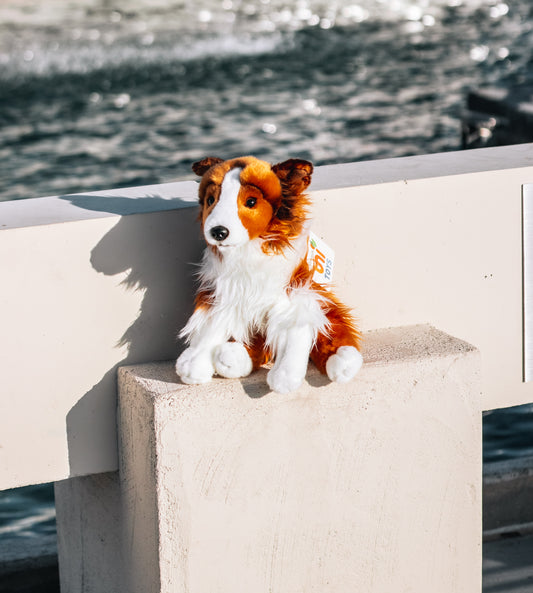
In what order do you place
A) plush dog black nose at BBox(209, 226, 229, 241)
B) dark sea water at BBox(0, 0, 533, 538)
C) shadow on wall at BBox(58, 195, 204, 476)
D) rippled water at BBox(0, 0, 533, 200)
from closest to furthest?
plush dog black nose at BBox(209, 226, 229, 241), shadow on wall at BBox(58, 195, 204, 476), dark sea water at BBox(0, 0, 533, 538), rippled water at BBox(0, 0, 533, 200)

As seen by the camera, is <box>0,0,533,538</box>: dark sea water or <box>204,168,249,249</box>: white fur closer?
<box>204,168,249,249</box>: white fur

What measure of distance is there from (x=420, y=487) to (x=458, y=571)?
0.24 m

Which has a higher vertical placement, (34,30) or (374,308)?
(34,30)

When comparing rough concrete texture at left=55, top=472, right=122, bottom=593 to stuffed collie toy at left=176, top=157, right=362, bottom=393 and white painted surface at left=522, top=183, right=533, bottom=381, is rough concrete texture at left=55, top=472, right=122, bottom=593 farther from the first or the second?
white painted surface at left=522, top=183, right=533, bottom=381

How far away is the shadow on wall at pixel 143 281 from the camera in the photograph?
7.43 feet

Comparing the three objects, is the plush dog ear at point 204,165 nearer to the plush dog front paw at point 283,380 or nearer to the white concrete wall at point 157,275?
the white concrete wall at point 157,275

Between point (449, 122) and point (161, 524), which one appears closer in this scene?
point (161, 524)

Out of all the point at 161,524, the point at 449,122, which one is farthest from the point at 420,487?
the point at 449,122

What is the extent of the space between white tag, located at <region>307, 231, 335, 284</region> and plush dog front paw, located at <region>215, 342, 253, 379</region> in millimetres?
223

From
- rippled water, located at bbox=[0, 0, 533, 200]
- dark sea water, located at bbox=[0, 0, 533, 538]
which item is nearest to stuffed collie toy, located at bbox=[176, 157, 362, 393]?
dark sea water, located at bbox=[0, 0, 533, 538]

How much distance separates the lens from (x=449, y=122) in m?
10.3

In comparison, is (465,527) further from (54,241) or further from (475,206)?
(54,241)

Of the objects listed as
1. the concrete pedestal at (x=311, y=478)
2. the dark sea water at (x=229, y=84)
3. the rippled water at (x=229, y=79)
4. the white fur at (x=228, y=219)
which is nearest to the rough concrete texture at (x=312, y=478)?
the concrete pedestal at (x=311, y=478)

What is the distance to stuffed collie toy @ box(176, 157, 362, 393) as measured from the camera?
209cm
